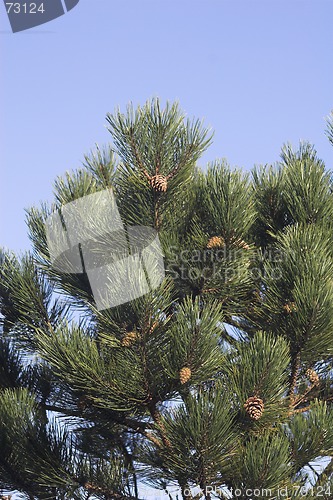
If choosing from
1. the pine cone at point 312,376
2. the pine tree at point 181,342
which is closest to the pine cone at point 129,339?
the pine tree at point 181,342

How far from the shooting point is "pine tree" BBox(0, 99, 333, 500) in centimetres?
372

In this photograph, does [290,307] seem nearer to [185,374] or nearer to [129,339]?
[185,374]

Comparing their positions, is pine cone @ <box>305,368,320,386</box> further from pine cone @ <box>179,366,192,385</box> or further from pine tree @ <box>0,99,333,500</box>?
pine cone @ <box>179,366,192,385</box>

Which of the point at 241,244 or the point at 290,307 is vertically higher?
the point at 241,244

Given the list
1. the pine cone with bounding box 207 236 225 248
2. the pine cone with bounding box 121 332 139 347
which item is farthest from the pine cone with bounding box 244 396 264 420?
the pine cone with bounding box 207 236 225 248

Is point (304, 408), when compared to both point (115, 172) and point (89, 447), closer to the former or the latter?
point (89, 447)

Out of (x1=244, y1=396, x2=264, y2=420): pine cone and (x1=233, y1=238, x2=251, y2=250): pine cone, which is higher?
(x1=233, y1=238, x2=251, y2=250): pine cone

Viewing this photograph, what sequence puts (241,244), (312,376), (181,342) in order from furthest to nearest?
(312,376), (241,244), (181,342)

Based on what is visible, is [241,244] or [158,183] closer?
[158,183]

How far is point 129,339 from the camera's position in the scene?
378 cm

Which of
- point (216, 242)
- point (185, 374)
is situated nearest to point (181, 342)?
point (185, 374)

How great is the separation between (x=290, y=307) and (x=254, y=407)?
494 millimetres

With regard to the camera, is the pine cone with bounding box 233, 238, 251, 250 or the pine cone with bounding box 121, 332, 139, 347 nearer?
the pine cone with bounding box 121, 332, 139, 347

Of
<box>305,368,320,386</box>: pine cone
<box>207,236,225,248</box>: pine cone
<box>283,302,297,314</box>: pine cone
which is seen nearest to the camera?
<box>283,302,297,314</box>: pine cone
